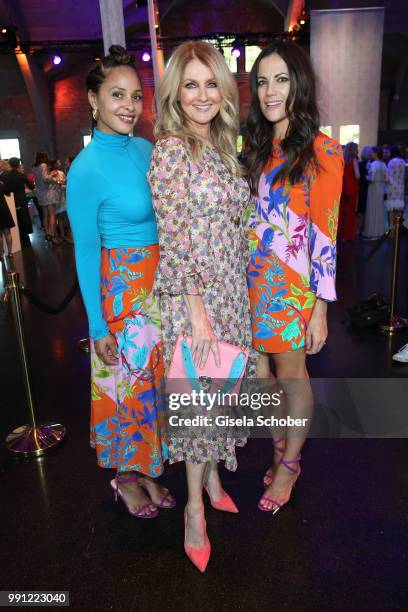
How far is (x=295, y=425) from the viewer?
2127mm

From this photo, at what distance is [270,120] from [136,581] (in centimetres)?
176

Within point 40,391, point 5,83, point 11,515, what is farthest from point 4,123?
point 11,515

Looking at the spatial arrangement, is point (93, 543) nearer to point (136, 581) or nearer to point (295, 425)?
point (136, 581)

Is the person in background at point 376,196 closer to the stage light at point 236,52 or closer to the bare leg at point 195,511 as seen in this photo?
the bare leg at point 195,511

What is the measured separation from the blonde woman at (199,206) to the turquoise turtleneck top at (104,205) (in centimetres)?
19

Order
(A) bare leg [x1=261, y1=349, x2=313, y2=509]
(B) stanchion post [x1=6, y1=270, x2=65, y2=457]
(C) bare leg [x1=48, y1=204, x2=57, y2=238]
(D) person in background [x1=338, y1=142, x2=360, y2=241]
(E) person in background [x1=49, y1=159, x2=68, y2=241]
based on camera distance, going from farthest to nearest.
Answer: (C) bare leg [x1=48, y1=204, x2=57, y2=238] → (E) person in background [x1=49, y1=159, x2=68, y2=241] → (D) person in background [x1=338, y1=142, x2=360, y2=241] → (B) stanchion post [x1=6, y1=270, x2=65, y2=457] → (A) bare leg [x1=261, y1=349, x2=313, y2=509]

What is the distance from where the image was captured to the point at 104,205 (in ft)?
5.82

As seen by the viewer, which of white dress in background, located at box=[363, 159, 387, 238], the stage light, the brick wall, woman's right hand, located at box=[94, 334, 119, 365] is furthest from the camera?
the brick wall

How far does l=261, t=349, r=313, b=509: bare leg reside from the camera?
204 cm

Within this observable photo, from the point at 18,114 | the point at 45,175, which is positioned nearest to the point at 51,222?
the point at 45,175

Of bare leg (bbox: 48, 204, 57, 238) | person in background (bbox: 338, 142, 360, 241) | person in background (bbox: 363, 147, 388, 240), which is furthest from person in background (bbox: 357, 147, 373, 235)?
bare leg (bbox: 48, 204, 57, 238)

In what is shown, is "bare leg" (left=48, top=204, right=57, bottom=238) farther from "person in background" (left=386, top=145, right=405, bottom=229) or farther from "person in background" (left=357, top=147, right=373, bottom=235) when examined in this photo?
"person in background" (left=386, top=145, right=405, bottom=229)

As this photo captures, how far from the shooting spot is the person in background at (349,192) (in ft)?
28.7

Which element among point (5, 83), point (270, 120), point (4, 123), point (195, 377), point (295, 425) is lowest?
point (295, 425)
